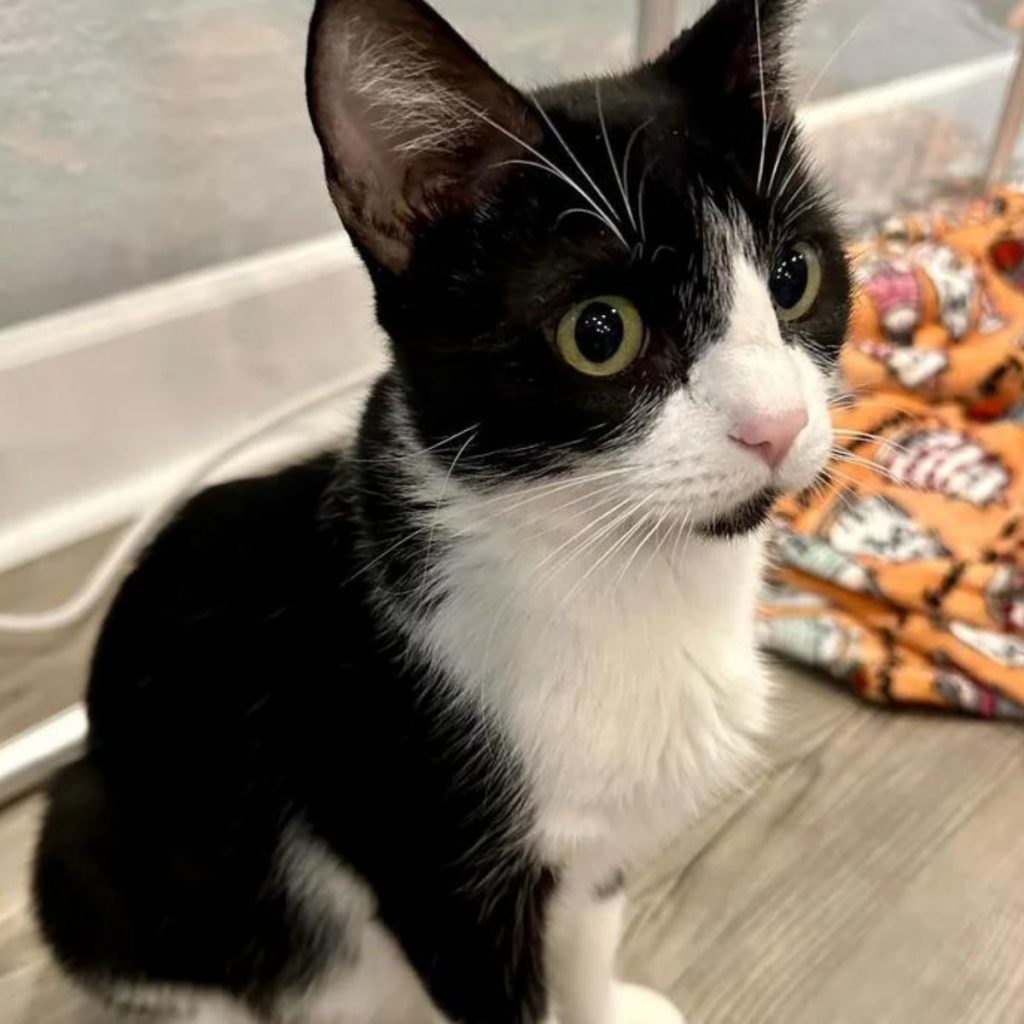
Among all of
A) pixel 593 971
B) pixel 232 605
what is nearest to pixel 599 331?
pixel 232 605

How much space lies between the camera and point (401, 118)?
0.60 m

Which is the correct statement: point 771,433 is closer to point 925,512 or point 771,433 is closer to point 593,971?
point 593,971

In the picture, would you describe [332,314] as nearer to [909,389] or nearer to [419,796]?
[909,389]

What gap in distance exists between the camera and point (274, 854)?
2.58 ft

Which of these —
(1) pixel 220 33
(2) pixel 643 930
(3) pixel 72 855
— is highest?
(1) pixel 220 33

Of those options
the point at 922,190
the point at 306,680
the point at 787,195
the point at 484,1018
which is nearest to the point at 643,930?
the point at 484,1018

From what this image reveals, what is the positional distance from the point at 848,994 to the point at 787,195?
0.65m

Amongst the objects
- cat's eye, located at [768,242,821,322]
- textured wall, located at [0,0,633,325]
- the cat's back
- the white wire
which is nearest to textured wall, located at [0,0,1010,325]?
textured wall, located at [0,0,633,325]

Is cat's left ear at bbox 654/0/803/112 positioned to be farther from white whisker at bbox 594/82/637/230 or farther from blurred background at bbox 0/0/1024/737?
blurred background at bbox 0/0/1024/737

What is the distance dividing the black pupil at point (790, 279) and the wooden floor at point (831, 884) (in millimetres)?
596

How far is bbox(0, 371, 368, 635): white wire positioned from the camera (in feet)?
4.02

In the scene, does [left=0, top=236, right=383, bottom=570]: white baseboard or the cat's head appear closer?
the cat's head

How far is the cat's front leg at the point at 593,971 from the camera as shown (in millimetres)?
832

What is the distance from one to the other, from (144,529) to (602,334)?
82cm
